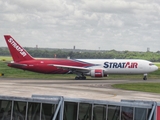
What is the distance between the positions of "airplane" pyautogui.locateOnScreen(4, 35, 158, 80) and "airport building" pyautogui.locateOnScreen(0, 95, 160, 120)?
55901 millimetres

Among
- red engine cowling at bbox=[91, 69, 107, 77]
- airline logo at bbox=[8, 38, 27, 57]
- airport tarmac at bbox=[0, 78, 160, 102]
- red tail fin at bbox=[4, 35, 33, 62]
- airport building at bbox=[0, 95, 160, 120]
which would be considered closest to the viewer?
airport building at bbox=[0, 95, 160, 120]

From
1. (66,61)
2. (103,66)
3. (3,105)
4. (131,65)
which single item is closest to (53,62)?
(66,61)

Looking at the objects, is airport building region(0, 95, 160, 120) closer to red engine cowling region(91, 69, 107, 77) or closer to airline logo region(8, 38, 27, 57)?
red engine cowling region(91, 69, 107, 77)

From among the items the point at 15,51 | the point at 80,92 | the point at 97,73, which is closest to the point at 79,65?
the point at 97,73

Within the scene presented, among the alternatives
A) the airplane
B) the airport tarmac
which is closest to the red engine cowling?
the airplane

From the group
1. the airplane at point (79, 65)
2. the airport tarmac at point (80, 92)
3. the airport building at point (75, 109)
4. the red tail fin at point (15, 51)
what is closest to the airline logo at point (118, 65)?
the airplane at point (79, 65)

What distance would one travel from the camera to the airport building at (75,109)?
58.3ft

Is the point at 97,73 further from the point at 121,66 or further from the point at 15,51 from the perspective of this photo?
the point at 15,51

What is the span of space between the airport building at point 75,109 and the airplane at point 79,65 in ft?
183

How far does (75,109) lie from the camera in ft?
59.3

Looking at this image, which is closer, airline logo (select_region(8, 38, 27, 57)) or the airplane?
the airplane

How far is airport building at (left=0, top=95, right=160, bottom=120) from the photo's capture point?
58.3ft

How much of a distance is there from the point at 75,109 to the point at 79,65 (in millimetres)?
58635

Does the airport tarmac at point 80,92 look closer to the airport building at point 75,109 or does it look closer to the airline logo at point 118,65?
the airline logo at point 118,65
